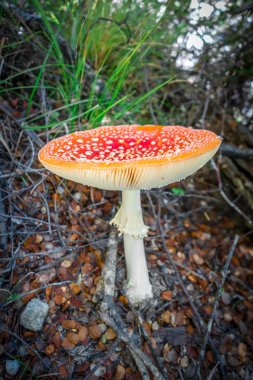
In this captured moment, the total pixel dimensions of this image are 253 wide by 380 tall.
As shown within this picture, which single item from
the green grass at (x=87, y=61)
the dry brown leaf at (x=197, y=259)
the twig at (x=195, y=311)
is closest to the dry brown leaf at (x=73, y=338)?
the twig at (x=195, y=311)

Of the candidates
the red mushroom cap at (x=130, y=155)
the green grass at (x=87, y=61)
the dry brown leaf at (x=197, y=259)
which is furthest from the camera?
the dry brown leaf at (x=197, y=259)

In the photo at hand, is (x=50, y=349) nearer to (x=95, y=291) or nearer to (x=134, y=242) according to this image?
(x=95, y=291)

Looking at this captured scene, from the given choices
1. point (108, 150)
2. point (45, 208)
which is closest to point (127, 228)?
point (108, 150)

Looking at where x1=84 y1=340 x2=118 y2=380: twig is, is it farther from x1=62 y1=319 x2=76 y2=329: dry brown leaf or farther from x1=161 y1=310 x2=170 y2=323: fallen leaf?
x1=161 y1=310 x2=170 y2=323: fallen leaf

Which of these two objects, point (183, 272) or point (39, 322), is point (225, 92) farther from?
point (39, 322)

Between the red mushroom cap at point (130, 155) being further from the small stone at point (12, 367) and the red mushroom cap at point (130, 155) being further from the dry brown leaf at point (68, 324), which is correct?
the small stone at point (12, 367)

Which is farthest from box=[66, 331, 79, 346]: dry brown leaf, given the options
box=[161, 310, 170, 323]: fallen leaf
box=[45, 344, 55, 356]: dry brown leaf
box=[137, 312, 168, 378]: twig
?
box=[161, 310, 170, 323]: fallen leaf

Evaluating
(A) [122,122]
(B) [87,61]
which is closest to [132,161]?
(A) [122,122]
